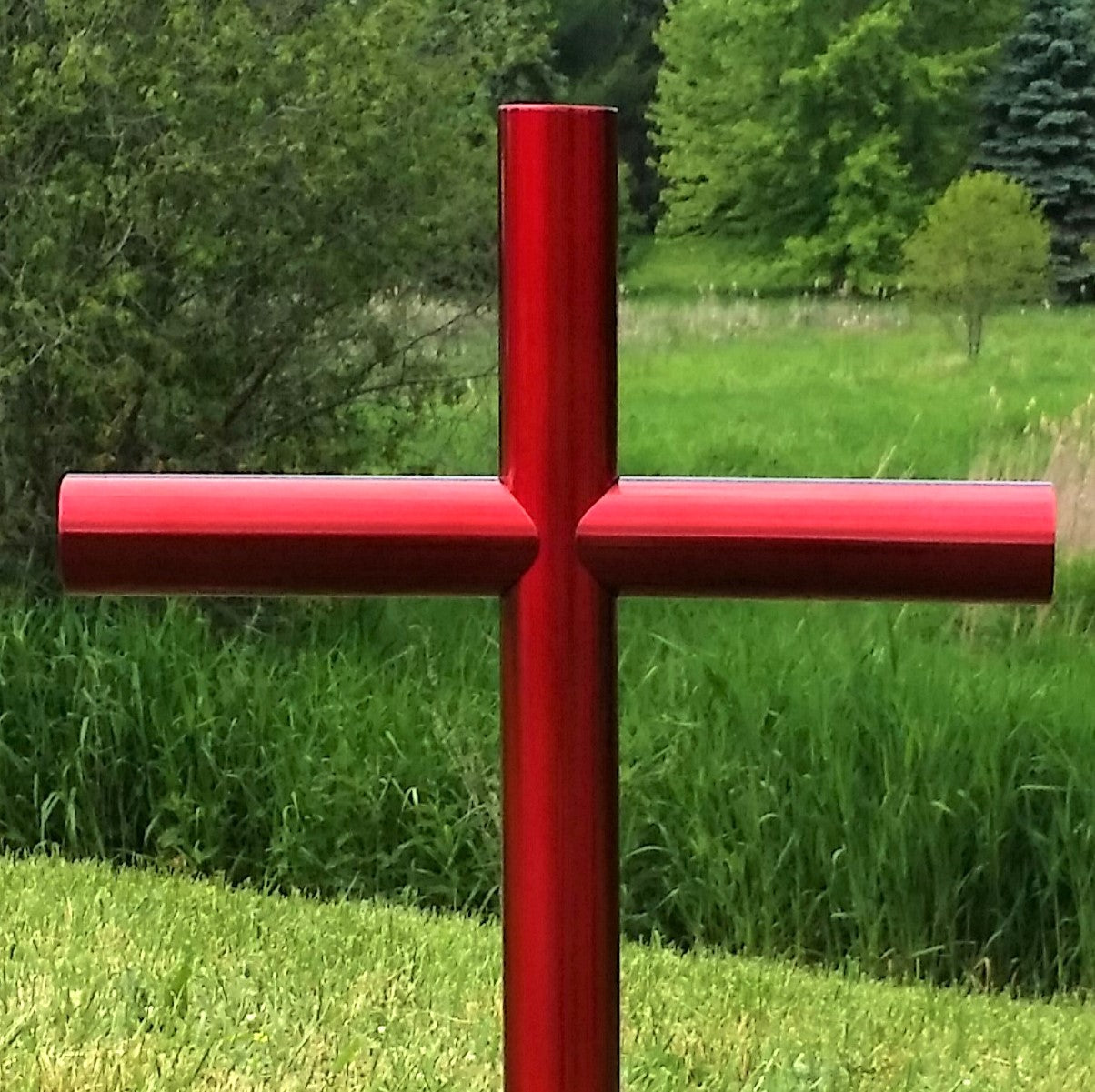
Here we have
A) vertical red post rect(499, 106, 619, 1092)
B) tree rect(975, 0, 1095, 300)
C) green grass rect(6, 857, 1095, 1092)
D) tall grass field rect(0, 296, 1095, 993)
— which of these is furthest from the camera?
tree rect(975, 0, 1095, 300)

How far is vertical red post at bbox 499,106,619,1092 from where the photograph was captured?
2.53 feet

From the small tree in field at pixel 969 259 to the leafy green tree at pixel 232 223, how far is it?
0.85 meters

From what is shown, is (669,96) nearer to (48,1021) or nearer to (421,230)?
(421,230)

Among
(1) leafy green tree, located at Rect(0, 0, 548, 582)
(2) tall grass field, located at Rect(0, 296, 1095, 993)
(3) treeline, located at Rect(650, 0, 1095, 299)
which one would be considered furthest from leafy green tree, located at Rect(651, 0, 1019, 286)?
(1) leafy green tree, located at Rect(0, 0, 548, 582)

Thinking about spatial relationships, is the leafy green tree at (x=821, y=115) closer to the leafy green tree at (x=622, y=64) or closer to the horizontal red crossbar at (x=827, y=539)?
the leafy green tree at (x=622, y=64)

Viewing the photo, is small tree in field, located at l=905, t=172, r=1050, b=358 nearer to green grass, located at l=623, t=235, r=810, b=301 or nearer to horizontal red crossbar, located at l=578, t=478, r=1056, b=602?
green grass, located at l=623, t=235, r=810, b=301

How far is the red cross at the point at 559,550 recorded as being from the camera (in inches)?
30.8

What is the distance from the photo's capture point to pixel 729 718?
3012 mm

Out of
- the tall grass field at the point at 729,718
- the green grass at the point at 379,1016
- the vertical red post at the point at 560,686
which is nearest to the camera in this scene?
the vertical red post at the point at 560,686

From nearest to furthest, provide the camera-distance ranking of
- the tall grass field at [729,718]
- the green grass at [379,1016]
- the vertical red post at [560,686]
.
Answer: the vertical red post at [560,686], the green grass at [379,1016], the tall grass field at [729,718]

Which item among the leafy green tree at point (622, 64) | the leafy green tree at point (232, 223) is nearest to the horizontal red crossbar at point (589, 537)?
the leafy green tree at point (622, 64)

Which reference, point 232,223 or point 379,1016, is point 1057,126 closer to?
point 232,223

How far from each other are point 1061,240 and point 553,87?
3.37ft

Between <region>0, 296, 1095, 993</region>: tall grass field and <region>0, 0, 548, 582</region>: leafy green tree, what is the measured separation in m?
0.25
